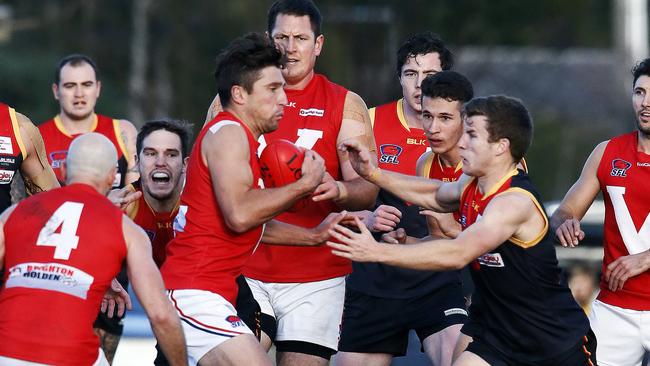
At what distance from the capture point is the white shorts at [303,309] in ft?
25.1

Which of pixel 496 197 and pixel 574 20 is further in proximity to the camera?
pixel 574 20

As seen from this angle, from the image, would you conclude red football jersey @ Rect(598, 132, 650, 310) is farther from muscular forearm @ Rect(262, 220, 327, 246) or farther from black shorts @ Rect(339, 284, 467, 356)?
muscular forearm @ Rect(262, 220, 327, 246)

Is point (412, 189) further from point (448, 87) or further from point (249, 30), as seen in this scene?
point (249, 30)

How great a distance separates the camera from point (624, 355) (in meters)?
7.77

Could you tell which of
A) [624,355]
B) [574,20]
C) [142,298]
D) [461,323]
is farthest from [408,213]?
[574,20]

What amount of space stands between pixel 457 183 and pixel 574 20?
934 inches

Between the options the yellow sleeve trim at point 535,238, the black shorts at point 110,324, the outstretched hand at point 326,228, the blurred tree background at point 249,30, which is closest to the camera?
the yellow sleeve trim at point 535,238

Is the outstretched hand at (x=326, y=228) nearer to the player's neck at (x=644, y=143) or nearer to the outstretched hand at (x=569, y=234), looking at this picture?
the outstretched hand at (x=569, y=234)

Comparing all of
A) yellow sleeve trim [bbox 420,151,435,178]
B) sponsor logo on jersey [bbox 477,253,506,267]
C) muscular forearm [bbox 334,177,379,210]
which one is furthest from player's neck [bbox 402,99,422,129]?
sponsor logo on jersey [bbox 477,253,506,267]

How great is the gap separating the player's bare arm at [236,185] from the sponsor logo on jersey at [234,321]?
0.48 metres

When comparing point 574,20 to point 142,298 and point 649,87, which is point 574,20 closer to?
point 649,87

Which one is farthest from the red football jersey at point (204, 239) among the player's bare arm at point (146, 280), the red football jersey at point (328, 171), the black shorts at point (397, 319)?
the black shorts at point (397, 319)

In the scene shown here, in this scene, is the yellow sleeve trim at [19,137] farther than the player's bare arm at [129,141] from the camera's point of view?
No

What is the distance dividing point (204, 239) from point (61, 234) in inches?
38.6
